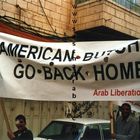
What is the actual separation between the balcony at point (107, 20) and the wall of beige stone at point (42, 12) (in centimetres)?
39

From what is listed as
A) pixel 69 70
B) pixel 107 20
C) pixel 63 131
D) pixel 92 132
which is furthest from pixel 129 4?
pixel 69 70

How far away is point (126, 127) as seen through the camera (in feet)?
20.3

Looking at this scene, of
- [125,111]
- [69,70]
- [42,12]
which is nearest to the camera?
[69,70]

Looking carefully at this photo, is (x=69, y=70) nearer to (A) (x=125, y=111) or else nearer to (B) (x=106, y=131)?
(A) (x=125, y=111)

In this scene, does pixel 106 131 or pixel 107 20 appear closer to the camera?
pixel 106 131

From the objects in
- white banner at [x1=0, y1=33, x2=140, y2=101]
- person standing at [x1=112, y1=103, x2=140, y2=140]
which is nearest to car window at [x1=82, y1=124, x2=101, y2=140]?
person standing at [x1=112, y1=103, x2=140, y2=140]

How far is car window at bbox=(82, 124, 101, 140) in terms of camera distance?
7.90 m

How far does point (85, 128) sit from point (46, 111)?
3.29m

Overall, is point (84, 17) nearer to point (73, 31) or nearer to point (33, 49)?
point (73, 31)

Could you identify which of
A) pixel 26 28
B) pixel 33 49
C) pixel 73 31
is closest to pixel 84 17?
pixel 73 31

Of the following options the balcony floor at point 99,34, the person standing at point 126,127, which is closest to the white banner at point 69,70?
the person standing at point 126,127

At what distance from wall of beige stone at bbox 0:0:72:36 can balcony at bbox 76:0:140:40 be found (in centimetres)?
39

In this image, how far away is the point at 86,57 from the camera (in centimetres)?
476

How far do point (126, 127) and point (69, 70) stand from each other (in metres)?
1.90
